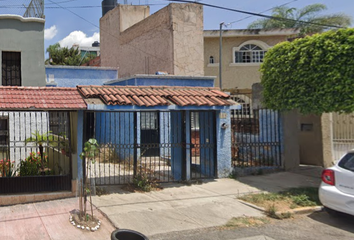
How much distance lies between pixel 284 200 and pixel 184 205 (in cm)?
230

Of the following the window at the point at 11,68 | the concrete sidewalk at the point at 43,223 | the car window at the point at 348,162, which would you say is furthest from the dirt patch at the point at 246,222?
the window at the point at 11,68

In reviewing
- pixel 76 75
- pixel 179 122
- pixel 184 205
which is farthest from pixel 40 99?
pixel 76 75

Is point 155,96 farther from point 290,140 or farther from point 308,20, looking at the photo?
point 308,20

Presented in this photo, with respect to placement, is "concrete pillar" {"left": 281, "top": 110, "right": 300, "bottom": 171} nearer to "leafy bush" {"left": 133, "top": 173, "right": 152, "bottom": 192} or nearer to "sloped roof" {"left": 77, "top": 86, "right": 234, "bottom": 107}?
"sloped roof" {"left": 77, "top": 86, "right": 234, "bottom": 107}

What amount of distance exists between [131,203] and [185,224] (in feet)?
5.10

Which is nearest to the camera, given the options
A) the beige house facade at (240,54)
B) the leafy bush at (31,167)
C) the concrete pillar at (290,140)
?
the leafy bush at (31,167)

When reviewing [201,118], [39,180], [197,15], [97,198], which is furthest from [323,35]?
[197,15]

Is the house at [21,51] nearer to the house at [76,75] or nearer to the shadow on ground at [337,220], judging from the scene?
the house at [76,75]

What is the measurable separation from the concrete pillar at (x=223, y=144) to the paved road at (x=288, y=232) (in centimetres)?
321

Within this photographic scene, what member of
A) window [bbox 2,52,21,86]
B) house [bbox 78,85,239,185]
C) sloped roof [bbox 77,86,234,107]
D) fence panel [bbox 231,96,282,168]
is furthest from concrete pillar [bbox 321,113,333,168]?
window [bbox 2,52,21,86]

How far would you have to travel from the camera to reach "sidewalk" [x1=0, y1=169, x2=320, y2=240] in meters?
5.85

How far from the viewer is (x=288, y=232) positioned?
6.01 m

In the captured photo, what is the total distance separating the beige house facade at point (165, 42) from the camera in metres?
18.4

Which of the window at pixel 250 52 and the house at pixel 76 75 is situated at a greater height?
the window at pixel 250 52
